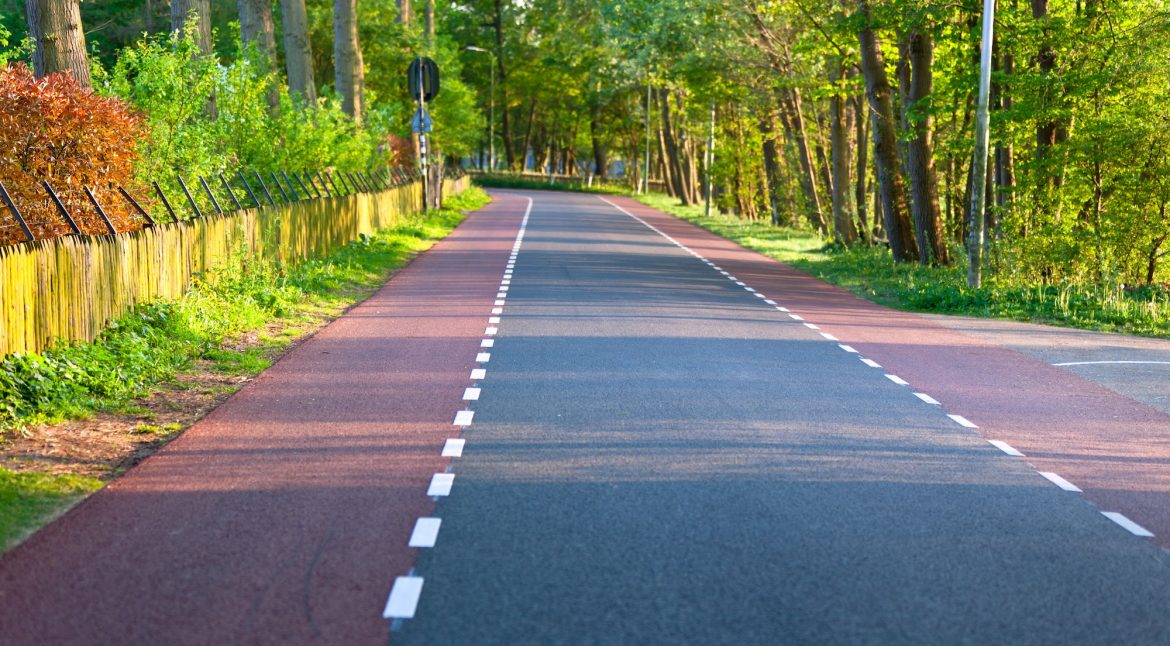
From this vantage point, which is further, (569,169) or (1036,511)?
(569,169)

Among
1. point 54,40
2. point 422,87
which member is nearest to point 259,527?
point 54,40

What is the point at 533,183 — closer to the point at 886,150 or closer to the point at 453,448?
the point at 886,150

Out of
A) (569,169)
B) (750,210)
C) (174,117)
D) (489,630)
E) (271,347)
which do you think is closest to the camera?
(489,630)

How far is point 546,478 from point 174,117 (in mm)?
12479

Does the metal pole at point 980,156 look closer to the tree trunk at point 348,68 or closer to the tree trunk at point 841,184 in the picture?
the tree trunk at point 841,184

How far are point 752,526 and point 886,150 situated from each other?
24.1m

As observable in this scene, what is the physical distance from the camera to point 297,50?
33.0 metres

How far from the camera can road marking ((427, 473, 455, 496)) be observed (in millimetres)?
7965

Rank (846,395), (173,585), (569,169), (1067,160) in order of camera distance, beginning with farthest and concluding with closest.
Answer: (569,169) → (1067,160) → (846,395) → (173,585)

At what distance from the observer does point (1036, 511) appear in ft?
26.1

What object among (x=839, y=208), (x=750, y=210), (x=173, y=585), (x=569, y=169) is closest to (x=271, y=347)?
(x=173, y=585)

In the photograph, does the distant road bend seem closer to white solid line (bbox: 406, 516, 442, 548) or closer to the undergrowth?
white solid line (bbox: 406, 516, 442, 548)

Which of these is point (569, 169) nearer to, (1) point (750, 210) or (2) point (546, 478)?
(1) point (750, 210)

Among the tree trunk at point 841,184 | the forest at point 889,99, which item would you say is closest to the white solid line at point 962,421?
the forest at point 889,99
